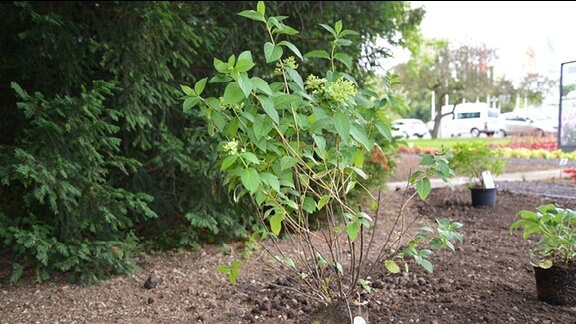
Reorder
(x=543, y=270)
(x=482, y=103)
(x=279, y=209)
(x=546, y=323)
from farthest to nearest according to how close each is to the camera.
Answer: (x=482, y=103)
(x=543, y=270)
(x=546, y=323)
(x=279, y=209)

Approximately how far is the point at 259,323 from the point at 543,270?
4.81ft

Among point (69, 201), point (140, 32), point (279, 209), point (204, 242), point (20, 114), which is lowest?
point (204, 242)

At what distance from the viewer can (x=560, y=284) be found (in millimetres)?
2479

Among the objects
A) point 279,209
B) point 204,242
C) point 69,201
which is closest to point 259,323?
point 279,209

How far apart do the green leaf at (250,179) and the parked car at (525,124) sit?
5.06 metres

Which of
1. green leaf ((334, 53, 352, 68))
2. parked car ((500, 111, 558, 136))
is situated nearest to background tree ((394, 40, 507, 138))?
parked car ((500, 111, 558, 136))

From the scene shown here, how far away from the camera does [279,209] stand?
2.08 metres

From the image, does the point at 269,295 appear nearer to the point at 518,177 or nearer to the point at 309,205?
the point at 309,205

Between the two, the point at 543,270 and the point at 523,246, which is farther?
the point at 523,246

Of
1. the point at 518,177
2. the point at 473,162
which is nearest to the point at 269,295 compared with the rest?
the point at 473,162

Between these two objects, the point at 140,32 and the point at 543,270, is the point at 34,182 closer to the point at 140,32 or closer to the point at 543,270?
the point at 140,32

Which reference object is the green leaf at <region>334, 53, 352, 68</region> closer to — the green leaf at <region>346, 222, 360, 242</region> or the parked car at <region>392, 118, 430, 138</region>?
the green leaf at <region>346, 222, 360, 242</region>

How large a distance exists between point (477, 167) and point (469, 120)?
1.61 m

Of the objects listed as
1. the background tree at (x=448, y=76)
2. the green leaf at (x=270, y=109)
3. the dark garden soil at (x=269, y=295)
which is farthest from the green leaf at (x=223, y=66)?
the background tree at (x=448, y=76)
